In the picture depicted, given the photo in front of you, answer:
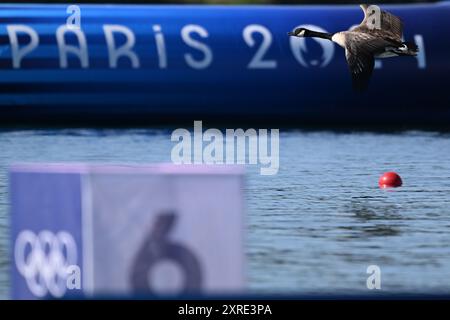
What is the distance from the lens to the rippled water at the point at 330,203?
9.23 m

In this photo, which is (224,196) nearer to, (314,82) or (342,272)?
(342,272)

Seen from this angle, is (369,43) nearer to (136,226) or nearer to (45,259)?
(45,259)

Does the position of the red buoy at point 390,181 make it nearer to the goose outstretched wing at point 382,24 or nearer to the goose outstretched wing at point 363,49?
the goose outstretched wing at point 363,49

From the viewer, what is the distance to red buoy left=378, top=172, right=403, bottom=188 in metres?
13.7

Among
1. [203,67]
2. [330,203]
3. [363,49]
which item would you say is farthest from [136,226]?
[203,67]

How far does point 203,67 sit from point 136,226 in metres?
13.5

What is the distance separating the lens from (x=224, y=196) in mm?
6109

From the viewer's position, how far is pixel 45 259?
21.3 feet

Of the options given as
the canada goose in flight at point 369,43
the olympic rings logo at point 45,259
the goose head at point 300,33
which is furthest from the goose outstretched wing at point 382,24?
the olympic rings logo at point 45,259

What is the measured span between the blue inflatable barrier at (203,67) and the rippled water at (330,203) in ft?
2.06

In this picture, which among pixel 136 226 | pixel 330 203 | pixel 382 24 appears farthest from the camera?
pixel 382 24

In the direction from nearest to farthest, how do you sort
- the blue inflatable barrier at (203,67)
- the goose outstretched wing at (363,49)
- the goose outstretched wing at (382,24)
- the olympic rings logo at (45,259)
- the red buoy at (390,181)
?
the olympic rings logo at (45,259)
the goose outstretched wing at (363,49)
the red buoy at (390,181)
the goose outstretched wing at (382,24)
the blue inflatable barrier at (203,67)

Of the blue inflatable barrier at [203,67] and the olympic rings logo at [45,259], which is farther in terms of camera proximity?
the blue inflatable barrier at [203,67]
